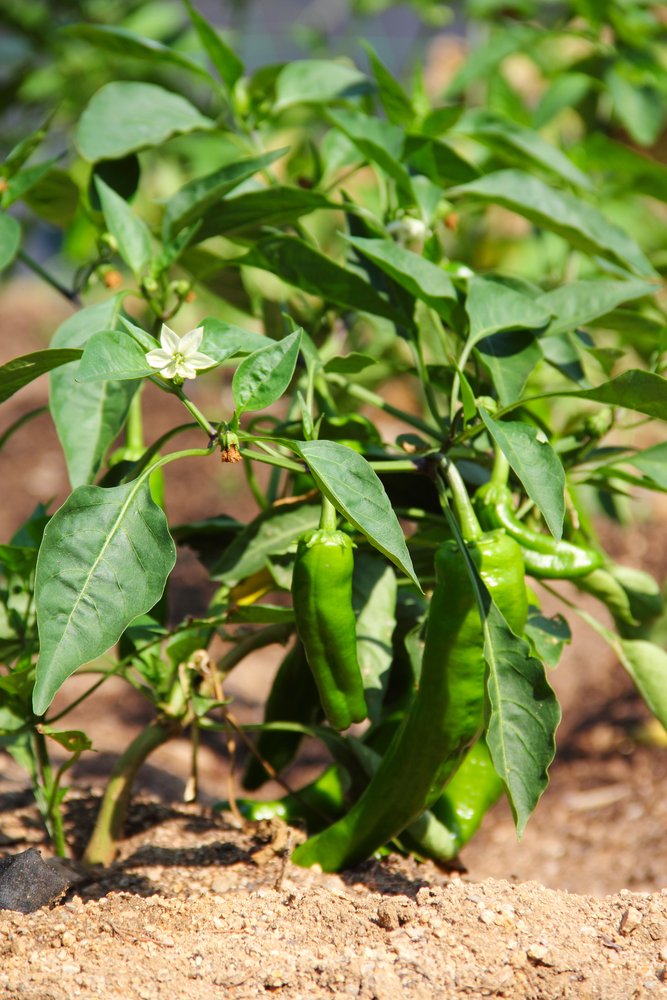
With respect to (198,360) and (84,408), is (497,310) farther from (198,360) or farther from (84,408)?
(84,408)

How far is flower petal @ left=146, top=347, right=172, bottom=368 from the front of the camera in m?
1.01

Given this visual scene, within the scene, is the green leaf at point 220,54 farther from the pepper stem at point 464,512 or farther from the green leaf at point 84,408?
the pepper stem at point 464,512

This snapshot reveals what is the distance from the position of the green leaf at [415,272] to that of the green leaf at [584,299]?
116 mm

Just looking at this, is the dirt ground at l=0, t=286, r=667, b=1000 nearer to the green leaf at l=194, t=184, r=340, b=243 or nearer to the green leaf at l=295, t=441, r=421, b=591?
the green leaf at l=295, t=441, r=421, b=591

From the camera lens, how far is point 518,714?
1.05 m

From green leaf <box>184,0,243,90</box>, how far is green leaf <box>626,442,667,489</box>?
801 mm

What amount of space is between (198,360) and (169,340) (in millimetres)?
35

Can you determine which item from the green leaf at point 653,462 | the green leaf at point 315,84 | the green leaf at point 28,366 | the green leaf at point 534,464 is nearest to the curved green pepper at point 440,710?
the green leaf at point 534,464

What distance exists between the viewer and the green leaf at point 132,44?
1.47 metres

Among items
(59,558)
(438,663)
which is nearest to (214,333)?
(59,558)

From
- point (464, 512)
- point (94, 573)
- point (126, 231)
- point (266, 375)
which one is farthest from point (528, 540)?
point (126, 231)

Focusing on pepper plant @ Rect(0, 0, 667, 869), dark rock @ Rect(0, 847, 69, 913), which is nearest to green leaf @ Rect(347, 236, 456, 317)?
pepper plant @ Rect(0, 0, 667, 869)

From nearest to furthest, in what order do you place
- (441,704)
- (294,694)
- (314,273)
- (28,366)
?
(28,366)
(441,704)
(314,273)
(294,694)

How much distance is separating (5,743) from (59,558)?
1.35 feet
